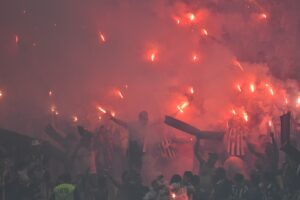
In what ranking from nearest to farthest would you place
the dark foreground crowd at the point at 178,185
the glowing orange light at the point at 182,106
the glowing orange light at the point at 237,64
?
the dark foreground crowd at the point at 178,185, the glowing orange light at the point at 182,106, the glowing orange light at the point at 237,64

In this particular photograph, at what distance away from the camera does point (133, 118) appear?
51.0 feet

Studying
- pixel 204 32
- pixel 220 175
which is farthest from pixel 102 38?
pixel 220 175

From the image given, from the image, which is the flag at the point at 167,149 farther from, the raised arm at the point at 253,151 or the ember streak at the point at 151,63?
the raised arm at the point at 253,151

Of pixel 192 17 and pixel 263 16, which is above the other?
pixel 192 17

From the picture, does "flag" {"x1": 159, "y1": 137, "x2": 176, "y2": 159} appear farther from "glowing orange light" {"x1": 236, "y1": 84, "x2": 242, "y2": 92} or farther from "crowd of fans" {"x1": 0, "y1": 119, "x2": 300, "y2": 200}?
"crowd of fans" {"x1": 0, "y1": 119, "x2": 300, "y2": 200}

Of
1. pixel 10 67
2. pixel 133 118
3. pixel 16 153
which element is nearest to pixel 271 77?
pixel 133 118

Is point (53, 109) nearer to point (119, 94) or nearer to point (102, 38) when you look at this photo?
point (119, 94)

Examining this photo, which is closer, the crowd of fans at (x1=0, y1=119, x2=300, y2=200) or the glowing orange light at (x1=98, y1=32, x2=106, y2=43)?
the crowd of fans at (x1=0, y1=119, x2=300, y2=200)

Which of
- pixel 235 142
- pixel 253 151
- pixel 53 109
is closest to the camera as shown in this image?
pixel 253 151

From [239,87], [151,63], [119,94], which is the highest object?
[151,63]

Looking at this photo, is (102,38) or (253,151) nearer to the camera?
(253,151)

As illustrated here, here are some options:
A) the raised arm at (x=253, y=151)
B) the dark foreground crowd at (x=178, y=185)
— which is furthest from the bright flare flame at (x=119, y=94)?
the dark foreground crowd at (x=178, y=185)

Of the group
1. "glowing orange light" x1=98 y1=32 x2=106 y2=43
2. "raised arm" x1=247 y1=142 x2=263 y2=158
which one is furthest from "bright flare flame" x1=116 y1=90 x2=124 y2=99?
"raised arm" x1=247 y1=142 x2=263 y2=158

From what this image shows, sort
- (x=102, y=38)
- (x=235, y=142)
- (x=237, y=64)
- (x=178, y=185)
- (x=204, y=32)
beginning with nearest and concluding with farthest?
(x=178, y=185), (x=235, y=142), (x=237, y=64), (x=204, y=32), (x=102, y=38)
